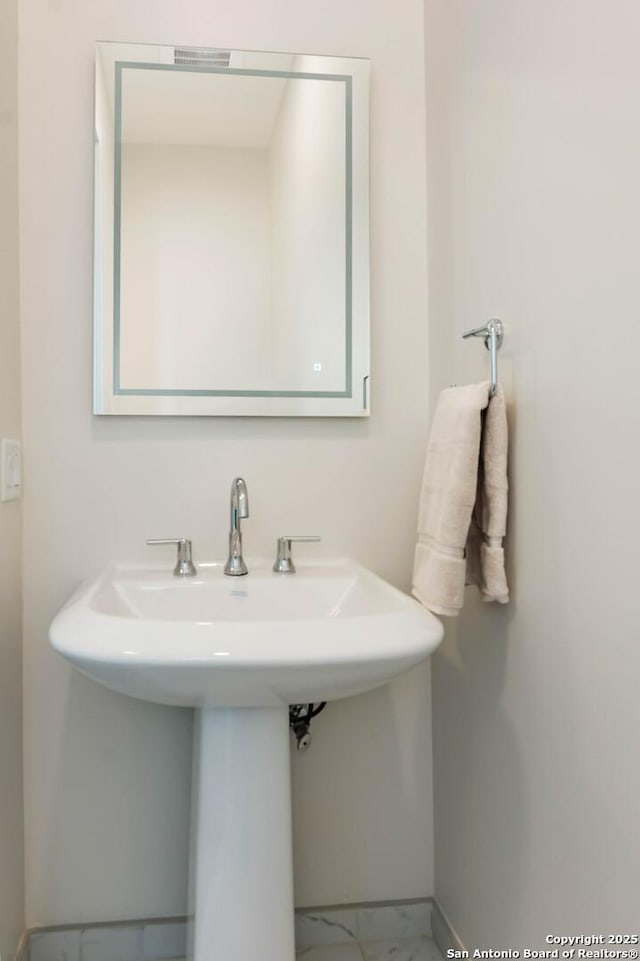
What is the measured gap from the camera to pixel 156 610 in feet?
3.82

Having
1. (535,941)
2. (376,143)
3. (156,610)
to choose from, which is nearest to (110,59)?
(376,143)

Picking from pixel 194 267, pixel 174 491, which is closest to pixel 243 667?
pixel 174 491

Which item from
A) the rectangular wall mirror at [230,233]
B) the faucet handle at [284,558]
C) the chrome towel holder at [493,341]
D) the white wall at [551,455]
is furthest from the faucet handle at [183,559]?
the chrome towel holder at [493,341]

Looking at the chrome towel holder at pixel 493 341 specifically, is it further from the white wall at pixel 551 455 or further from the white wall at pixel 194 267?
the white wall at pixel 194 267

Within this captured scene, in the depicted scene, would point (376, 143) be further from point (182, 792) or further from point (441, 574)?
point (182, 792)

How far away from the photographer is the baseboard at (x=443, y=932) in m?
1.25

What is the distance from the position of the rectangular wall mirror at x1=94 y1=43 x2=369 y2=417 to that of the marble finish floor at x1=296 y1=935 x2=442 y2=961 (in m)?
1.13

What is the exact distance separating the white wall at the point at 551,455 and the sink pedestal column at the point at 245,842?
0.37m

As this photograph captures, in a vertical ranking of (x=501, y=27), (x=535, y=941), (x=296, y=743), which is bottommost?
(x=535, y=941)

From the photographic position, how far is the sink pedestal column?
3.25 ft

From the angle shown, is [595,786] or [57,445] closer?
[595,786]

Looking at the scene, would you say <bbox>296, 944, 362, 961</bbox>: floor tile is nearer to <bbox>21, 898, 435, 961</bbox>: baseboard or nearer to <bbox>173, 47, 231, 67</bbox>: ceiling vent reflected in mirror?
<bbox>21, 898, 435, 961</bbox>: baseboard

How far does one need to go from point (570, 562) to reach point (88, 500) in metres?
0.93

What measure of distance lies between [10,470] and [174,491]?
1.02ft
